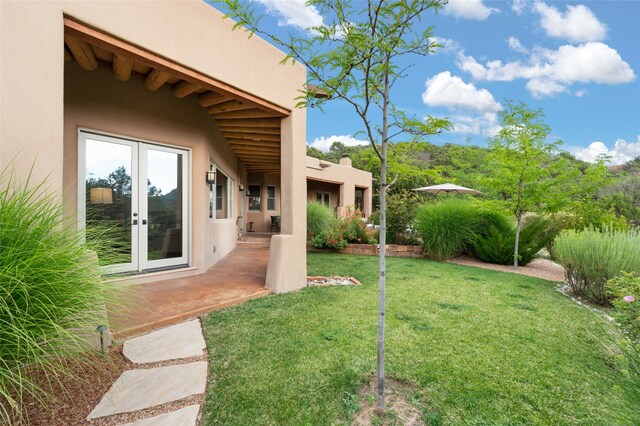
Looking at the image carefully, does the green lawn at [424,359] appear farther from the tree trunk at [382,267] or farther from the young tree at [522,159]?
the young tree at [522,159]

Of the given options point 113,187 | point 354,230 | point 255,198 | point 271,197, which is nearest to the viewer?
point 113,187

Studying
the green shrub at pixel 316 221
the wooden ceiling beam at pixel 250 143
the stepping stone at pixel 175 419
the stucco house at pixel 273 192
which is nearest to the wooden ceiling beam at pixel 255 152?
the wooden ceiling beam at pixel 250 143

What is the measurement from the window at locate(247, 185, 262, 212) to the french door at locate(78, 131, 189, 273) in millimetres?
9844

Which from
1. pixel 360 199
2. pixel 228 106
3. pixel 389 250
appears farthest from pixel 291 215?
pixel 360 199

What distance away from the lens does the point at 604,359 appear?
2.82 metres

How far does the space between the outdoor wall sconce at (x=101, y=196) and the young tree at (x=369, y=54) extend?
4152 mm

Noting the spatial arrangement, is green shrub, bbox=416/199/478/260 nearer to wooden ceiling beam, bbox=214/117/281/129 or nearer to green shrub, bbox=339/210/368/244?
green shrub, bbox=339/210/368/244

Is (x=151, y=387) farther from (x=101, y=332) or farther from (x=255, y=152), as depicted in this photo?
(x=255, y=152)

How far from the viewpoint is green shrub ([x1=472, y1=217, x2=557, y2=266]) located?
778 centimetres

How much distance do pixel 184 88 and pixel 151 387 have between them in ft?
14.4

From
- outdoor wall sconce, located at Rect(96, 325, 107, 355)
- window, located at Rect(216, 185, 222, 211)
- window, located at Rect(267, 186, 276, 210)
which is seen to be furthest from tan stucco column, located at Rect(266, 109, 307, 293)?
window, located at Rect(267, 186, 276, 210)

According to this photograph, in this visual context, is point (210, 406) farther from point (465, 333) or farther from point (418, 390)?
point (465, 333)

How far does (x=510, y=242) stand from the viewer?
7.93 metres

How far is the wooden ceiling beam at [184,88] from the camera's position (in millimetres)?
4652
